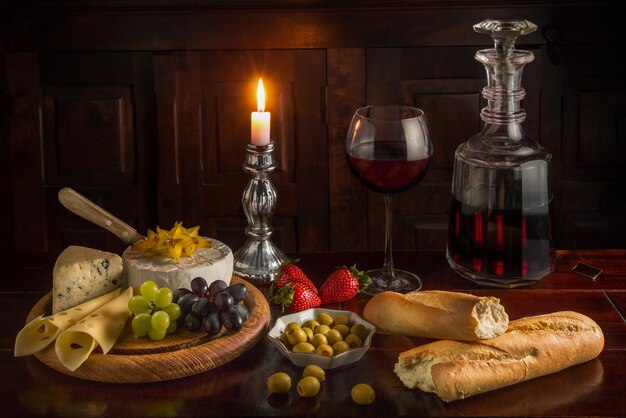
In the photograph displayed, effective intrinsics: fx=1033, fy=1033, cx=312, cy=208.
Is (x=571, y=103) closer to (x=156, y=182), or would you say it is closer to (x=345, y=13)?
(x=345, y=13)

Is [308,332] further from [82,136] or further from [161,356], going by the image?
[82,136]

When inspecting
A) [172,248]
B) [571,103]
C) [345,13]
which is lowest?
[172,248]

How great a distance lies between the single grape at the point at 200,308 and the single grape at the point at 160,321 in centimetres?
4

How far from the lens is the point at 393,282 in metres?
1.67

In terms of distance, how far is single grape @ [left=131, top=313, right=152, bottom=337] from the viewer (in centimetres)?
137

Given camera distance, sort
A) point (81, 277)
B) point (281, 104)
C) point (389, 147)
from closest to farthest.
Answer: point (81, 277)
point (389, 147)
point (281, 104)

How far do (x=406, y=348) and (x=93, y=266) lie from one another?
46cm

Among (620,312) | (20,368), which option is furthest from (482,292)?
(20,368)

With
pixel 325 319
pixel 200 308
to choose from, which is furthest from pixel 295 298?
pixel 200 308

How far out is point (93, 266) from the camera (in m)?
1.48

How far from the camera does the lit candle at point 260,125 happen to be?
1.67 metres

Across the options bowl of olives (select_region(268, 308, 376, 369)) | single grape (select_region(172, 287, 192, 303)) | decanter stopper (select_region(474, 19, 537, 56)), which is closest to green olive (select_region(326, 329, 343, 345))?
bowl of olives (select_region(268, 308, 376, 369))

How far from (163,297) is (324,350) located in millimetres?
224

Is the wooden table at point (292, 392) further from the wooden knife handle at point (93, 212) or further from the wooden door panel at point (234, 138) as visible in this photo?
the wooden door panel at point (234, 138)
